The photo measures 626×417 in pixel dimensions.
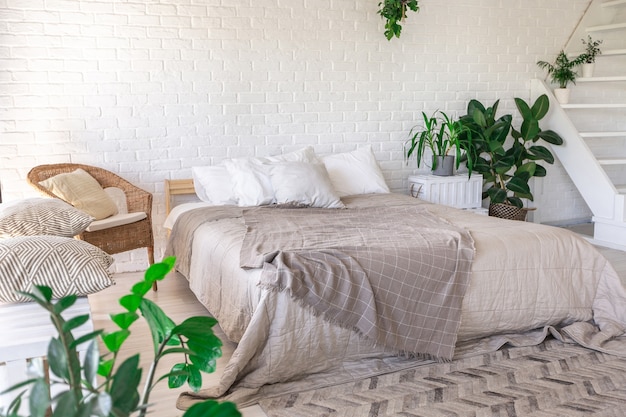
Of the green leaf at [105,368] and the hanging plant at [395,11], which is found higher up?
the hanging plant at [395,11]

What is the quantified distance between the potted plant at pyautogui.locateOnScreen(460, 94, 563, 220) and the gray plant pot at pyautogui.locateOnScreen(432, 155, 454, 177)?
323 mm

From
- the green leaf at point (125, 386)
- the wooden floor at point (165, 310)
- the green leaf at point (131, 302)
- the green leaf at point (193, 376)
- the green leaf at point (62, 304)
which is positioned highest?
the green leaf at point (62, 304)

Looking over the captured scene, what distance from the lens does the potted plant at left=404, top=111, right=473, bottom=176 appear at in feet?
17.2

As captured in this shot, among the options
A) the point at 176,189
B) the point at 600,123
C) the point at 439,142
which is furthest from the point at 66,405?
the point at 600,123

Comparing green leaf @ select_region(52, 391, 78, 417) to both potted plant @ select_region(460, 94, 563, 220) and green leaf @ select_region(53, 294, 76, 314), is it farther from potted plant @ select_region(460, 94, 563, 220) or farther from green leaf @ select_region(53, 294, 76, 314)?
potted plant @ select_region(460, 94, 563, 220)

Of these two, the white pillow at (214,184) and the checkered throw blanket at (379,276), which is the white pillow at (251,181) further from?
the checkered throw blanket at (379,276)

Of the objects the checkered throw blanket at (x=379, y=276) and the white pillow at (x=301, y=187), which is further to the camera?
the white pillow at (x=301, y=187)

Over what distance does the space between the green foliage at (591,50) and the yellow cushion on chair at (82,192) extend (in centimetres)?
454

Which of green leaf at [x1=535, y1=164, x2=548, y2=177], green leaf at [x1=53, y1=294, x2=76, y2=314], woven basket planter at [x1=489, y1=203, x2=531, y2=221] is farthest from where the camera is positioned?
green leaf at [x1=535, y1=164, x2=548, y2=177]

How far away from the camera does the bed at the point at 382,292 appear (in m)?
2.64

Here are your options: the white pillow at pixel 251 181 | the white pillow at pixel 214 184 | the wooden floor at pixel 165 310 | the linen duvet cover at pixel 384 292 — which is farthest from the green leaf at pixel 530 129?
the white pillow at pixel 214 184

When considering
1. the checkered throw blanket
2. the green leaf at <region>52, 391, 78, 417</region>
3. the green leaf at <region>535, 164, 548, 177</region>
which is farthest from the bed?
the green leaf at <region>535, 164, 548, 177</region>

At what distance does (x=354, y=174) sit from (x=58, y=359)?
13.6 feet

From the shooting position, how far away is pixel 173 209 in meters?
4.53
